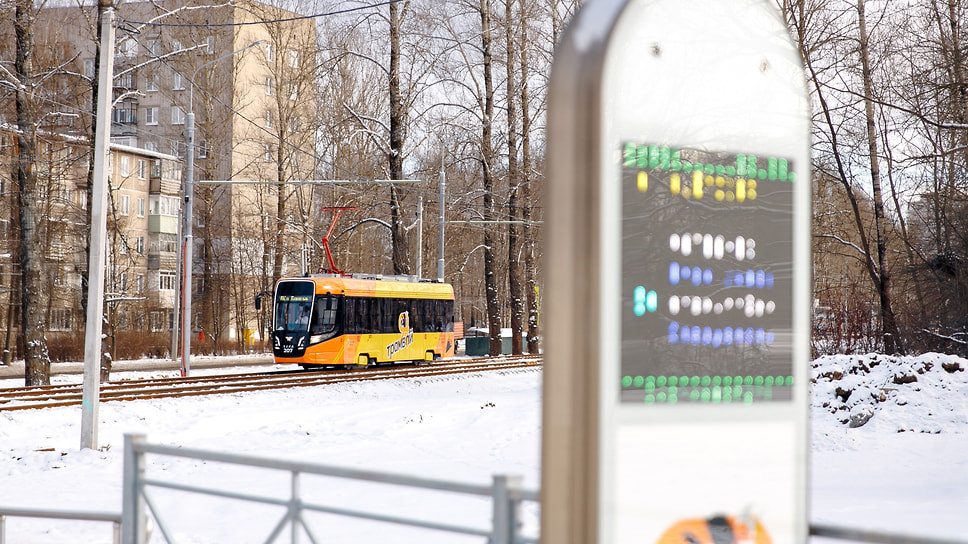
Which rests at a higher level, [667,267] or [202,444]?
[667,267]

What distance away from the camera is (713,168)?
251 centimetres

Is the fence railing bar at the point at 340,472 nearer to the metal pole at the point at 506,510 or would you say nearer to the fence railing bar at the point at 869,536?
the metal pole at the point at 506,510

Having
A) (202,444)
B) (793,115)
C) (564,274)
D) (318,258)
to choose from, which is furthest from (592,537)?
(318,258)

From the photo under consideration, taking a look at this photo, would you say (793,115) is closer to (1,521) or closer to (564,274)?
(564,274)

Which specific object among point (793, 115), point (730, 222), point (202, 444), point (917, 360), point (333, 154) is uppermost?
point (333, 154)

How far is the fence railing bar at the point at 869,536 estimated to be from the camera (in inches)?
96.1

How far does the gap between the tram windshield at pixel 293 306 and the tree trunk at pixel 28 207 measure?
7.65m

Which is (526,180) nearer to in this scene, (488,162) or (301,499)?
(488,162)

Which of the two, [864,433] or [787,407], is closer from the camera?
[787,407]

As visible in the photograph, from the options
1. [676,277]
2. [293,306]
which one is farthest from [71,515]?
[293,306]

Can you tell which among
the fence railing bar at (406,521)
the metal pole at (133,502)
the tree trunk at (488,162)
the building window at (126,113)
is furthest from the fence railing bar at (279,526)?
the building window at (126,113)

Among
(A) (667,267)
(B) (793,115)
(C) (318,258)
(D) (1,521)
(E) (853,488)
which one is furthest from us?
(C) (318,258)

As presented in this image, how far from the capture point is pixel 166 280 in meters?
66.8

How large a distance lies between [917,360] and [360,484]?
388 inches
